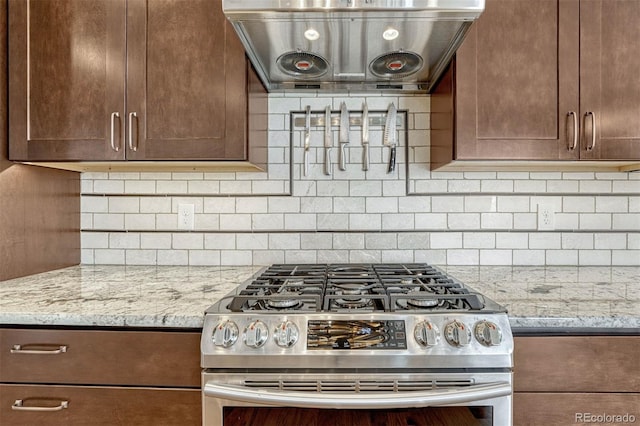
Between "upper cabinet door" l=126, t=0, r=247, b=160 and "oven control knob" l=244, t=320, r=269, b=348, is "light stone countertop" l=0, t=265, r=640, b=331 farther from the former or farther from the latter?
"upper cabinet door" l=126, t=0, r=247, b=160

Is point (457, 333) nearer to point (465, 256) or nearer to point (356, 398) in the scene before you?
point (356, 398)

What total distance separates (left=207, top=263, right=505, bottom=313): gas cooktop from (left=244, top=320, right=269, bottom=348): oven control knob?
0.16 ft

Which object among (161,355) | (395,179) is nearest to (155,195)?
(161,355)

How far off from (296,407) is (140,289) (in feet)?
2.30

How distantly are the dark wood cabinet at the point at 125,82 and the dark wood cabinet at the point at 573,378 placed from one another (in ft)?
3.76

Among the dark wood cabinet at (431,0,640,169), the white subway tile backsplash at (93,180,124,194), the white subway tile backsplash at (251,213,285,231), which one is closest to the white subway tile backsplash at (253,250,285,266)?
the white subway tile backsplash at (251,213,285,231)

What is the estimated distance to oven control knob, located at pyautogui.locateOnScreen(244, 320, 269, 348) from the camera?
3.40 ft

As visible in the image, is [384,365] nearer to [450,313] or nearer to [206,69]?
[450,313]

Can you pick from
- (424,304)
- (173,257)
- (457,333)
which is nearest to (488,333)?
(457,333)

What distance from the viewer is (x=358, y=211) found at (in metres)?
1.88

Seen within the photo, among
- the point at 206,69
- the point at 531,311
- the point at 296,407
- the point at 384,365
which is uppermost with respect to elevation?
the point at 206,69

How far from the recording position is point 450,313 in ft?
3.50

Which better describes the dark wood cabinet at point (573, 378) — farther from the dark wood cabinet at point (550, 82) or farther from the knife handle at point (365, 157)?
the knife handle at point (365, 157)

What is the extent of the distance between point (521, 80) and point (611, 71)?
0.33m
